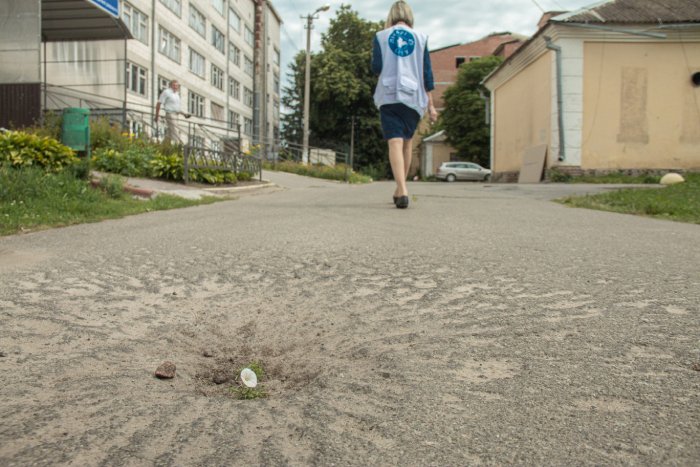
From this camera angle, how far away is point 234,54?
4369cm

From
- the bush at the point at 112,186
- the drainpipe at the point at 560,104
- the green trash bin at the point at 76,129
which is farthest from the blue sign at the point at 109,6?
the drainpipe at the point at 560,104

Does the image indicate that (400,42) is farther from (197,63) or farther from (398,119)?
(197,63)

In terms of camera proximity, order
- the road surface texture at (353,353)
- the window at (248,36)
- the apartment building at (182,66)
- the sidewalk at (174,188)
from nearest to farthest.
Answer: the road surface texture at (353,353) < the sidewalk at (174,188) < the apartment building at (182,66) < the window at (248,36)

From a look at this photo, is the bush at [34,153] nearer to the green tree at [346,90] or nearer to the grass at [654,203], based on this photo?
the grass at [654,203]

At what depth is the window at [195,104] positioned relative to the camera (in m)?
33.9

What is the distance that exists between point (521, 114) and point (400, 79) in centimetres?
1725

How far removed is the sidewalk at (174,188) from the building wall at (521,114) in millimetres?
12149

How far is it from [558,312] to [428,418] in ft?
3.76

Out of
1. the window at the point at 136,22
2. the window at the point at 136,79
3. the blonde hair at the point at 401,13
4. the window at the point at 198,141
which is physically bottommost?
the window at the point at 198,141

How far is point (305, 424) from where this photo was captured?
1.52 meters

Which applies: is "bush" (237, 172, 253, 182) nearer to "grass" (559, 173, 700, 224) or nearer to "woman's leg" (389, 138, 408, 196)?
"woman's leg" (389, 138, 408, 196)

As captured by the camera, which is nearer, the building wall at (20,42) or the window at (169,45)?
the building wall at (20,42)

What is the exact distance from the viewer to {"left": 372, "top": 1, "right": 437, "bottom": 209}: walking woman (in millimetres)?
6812

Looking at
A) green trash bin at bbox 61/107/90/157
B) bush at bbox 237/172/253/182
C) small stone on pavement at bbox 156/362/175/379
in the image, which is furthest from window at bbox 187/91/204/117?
small stone on pavement at bbox 156/362/175/379
